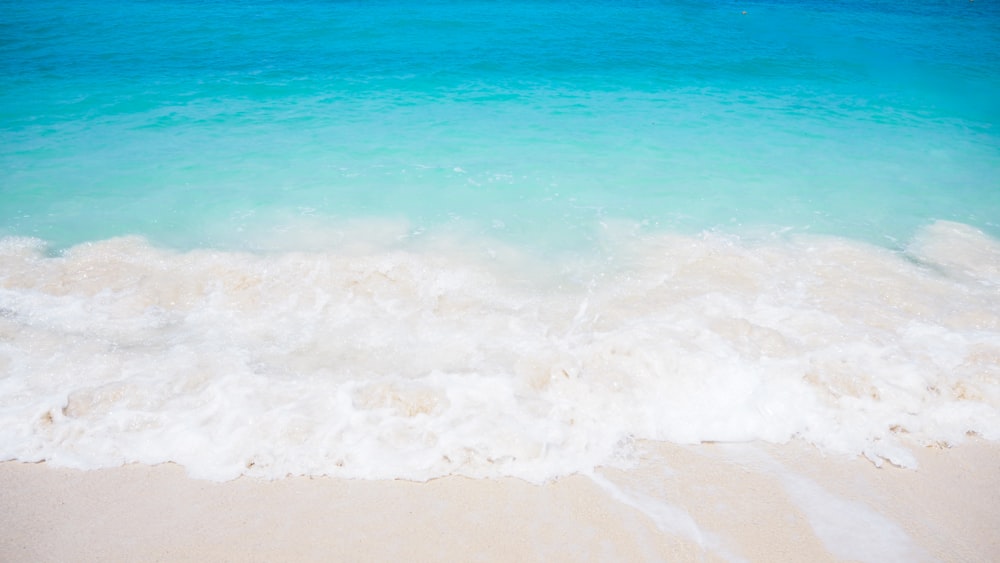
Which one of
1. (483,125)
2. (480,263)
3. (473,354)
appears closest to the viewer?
(473,354)

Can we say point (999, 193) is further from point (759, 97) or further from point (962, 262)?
point (759, 97)

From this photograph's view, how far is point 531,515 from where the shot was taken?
3773 mm

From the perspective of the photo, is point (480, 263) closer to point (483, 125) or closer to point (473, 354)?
point (473, 354)

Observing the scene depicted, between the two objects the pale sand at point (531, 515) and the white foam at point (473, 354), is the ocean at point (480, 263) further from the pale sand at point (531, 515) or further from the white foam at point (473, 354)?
the pale sand at point (531, 515)

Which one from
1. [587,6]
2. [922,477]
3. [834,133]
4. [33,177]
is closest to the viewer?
[922,477]

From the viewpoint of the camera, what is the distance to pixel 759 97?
46.2 feet

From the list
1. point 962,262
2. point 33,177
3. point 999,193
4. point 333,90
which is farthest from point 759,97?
point 33,177

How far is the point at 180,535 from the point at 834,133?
13366mm

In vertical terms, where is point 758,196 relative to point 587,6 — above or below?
below

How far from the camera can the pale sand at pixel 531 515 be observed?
139 inches

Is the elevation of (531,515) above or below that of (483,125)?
below

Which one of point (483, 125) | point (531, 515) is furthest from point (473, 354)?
point (483, 125)

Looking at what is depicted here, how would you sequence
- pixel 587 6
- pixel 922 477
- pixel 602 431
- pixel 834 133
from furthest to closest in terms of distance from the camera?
pixel 587 6 < pixel 834 133 < pixel 602 431 < pixel 922 477

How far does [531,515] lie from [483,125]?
9.52m
